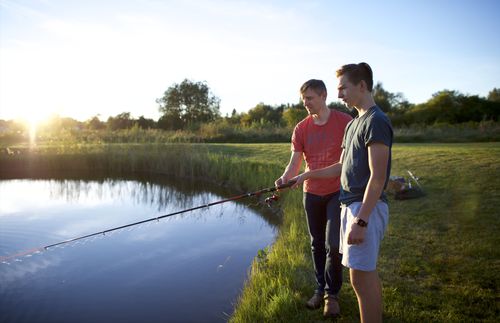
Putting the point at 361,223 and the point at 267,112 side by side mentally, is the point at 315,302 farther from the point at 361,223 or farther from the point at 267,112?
the point at 267,112

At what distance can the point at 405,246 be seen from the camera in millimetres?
4078

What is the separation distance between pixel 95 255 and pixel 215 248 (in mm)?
1718

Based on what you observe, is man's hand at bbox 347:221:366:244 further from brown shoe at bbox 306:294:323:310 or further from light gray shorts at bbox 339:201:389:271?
brown shoe at bbox 306:294:323:310

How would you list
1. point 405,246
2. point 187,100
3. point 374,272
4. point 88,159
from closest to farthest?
point 374,272
point 405,246
point 88,159
point 187,100

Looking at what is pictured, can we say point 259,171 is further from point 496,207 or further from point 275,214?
point 496,207

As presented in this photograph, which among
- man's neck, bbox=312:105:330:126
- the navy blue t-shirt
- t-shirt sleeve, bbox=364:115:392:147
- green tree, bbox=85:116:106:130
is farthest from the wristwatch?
green tree, bbox=85:116:106:130

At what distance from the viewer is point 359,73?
1.93 metres

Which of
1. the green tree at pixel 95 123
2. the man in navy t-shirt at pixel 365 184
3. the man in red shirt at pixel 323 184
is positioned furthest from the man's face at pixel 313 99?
the green tree at pixel 95 123

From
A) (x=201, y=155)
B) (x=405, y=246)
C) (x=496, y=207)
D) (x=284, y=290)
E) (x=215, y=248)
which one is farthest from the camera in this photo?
(x=201, y=155)

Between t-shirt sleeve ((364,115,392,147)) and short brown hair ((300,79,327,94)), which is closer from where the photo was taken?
t-shirt sleeve ((364,115,392,147))

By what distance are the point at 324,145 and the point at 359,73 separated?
0.82 m

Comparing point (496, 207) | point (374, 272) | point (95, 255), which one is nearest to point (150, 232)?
point (95, 255)

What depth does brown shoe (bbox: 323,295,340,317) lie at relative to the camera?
2.65m

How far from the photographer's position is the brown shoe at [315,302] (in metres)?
2.81
